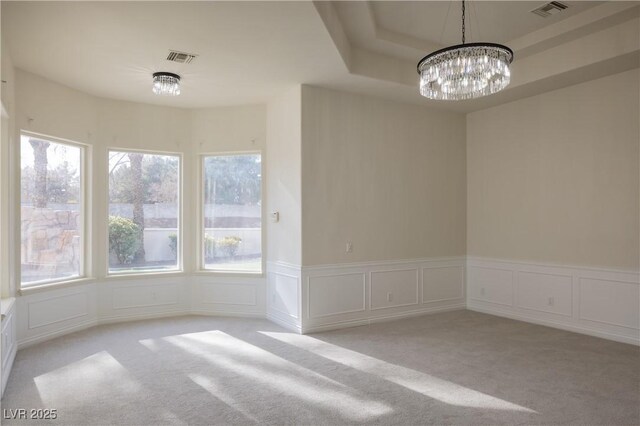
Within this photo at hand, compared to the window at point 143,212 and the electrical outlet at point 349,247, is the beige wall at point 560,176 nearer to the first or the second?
the electrical outlet at point 349,247

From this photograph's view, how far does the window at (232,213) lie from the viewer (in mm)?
6039

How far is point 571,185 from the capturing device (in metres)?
5.20

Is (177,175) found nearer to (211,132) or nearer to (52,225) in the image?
(211,132)

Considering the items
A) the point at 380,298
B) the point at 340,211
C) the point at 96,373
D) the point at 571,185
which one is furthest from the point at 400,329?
the point at 96,373

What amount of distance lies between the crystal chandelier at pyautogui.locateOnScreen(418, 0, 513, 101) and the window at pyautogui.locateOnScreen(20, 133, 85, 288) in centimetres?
433

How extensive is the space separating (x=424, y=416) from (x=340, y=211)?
9.49 feet

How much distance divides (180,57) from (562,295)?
5.26 m

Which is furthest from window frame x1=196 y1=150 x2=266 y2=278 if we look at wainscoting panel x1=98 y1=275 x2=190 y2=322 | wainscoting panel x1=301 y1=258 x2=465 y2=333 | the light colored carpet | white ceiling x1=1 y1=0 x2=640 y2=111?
wainscoting panel x1=301 y1=258 x2=465 y2=333

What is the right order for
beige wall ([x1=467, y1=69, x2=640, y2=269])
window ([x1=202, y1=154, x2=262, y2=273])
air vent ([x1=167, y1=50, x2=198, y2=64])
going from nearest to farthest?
1. air vent ([x1=167, y1=50, x2=198, y2=64])
2. beige wall ([x1=467, y1=69, x2=640, y2=269])
3. window ([x1=202, y1=154, x2=262, y2=273])

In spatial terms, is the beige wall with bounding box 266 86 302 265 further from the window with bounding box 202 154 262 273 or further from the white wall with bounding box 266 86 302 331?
the window with bounding box 202 154 262 273

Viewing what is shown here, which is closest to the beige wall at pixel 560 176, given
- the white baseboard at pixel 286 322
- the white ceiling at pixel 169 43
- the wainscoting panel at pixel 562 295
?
the wainscoting panel at pixel 562 295

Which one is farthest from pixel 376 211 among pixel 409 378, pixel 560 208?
pixel 409 378

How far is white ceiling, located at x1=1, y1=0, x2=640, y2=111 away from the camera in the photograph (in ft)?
11.1

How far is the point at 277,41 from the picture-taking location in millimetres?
3889
